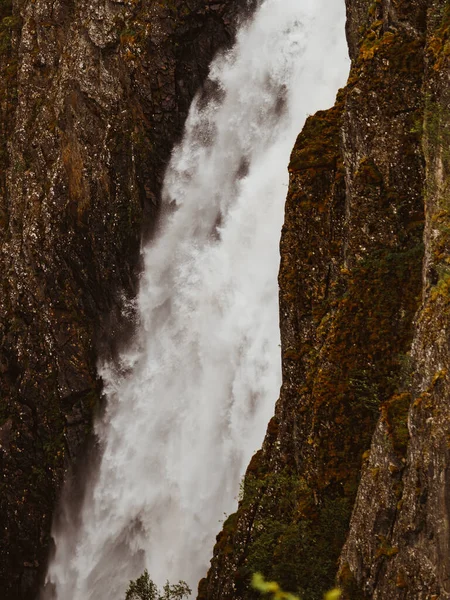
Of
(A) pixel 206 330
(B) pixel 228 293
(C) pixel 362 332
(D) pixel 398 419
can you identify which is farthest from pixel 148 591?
(D) pixel 398 419

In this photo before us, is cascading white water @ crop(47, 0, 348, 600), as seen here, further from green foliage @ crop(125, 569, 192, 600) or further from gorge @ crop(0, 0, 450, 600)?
green foliage @ crop(125, 569, 192, 600)

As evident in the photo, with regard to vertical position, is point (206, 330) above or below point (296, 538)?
above

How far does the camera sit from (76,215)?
2905 centimetres

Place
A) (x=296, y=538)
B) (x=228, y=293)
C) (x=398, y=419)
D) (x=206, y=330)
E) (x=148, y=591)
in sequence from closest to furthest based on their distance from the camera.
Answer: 1. (x=398, y=419)
2. (x=296, y=538)
3. (x=148, y=591)
4. (x=228, y=293)
5. (x=206, y=330)

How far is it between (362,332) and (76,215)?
1681 centimetres

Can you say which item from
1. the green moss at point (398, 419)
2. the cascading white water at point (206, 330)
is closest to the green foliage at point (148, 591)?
the cascading white water at point (206, 330)

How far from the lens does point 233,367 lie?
76.5 feet

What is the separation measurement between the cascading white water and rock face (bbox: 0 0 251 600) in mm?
926

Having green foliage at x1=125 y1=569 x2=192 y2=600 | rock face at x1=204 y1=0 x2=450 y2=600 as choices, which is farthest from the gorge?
green foliage at x1=125 y1=569 x2=192 y2=600

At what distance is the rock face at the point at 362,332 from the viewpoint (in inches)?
456

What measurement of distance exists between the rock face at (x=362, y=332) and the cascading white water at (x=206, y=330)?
16.7ft

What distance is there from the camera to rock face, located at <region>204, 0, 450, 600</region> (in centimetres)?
1158

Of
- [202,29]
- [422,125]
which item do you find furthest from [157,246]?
[422,125]

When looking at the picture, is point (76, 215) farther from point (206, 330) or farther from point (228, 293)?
point (228, 293)
